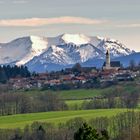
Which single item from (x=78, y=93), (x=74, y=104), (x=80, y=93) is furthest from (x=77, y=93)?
(x=74, y=104)

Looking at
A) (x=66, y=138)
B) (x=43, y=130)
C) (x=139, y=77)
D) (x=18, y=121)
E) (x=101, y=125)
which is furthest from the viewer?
(x=139, y=77)

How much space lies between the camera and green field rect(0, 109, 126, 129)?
10289 centimetres

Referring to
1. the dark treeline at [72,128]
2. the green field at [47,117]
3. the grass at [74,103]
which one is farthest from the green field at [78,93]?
the dark treeline at [72,128]

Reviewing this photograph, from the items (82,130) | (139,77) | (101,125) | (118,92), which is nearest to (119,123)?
(101,125)

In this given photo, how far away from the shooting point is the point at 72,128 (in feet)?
293

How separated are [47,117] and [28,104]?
17165mm

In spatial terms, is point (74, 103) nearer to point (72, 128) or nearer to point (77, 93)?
point (77, 93)

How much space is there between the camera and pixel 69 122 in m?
96.8

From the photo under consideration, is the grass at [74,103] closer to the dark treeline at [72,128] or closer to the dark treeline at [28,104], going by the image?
the dark treeline at [28,104]

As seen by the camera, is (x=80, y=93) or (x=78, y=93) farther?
(x=78, y=93)

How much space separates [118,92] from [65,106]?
1549 cm

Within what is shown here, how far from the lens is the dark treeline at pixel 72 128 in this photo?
82.6 metres

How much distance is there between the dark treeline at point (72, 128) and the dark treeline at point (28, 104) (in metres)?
26.0

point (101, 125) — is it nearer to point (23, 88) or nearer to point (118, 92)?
point (118, 92)
